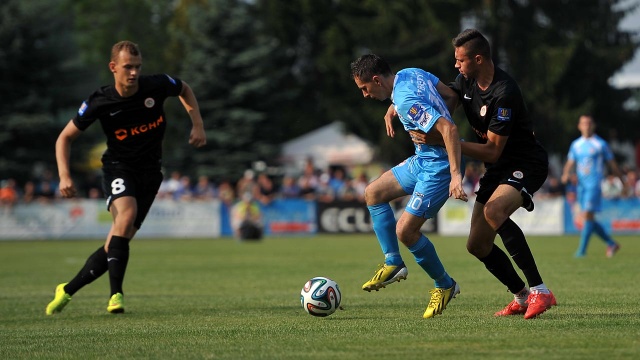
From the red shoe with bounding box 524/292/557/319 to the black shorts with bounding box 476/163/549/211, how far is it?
27.7 inches

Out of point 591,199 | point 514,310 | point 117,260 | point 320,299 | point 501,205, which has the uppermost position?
point 591,199

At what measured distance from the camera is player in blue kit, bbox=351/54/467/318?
27.7 ft

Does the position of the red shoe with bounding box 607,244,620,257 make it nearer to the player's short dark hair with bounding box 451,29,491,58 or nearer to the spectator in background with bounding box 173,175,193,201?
the player's short dark hair with bounding box 451,29,491,58

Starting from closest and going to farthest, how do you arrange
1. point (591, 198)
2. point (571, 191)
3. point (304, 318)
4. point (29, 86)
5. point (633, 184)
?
1. point (304, 318)
2. point (591, 198)
3. point (571, 191)
4. point (633, 184)
5. point (29, 86)

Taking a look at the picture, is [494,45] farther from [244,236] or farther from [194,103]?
[194,103]

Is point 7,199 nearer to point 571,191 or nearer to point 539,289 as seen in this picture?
point 571,191

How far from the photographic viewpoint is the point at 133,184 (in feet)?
33.9

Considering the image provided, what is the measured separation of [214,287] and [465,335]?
6.38 metres

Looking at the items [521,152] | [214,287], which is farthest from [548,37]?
[521,152]

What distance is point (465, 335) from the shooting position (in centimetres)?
758

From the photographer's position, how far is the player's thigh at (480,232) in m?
8.84

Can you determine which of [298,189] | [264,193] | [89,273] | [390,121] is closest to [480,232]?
[390,121]

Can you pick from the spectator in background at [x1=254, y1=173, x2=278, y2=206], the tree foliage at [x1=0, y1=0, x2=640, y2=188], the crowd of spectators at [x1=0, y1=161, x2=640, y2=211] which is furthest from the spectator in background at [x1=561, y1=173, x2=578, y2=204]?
the tree foliage at [x1=0, y1=0, x2=640, y2=188]

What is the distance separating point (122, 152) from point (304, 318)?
2.47 metres
